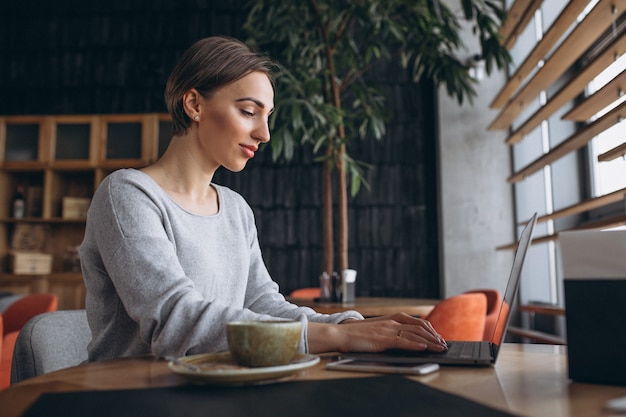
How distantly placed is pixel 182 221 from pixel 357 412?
2.60ft

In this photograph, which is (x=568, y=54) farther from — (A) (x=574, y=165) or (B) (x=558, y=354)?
(B) (x=558, y=354)

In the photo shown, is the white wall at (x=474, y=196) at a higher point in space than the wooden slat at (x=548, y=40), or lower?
lower

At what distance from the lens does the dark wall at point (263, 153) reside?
5383 millimetres

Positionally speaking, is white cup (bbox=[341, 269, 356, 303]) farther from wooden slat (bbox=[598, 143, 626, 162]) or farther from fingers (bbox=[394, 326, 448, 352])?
fingers (bbox=[394, 326, 448, 352])

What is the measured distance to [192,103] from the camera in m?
1.39

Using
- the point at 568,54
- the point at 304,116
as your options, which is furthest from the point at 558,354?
the point at 304,116

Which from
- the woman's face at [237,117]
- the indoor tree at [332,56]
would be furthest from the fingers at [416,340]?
the indoor tree at [332,56]

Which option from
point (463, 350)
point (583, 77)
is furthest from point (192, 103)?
point (583, 77)

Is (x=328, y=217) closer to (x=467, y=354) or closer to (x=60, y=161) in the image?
(x=467, y=354)

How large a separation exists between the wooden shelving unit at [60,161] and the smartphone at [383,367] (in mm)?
4769

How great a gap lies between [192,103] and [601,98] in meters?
1.63

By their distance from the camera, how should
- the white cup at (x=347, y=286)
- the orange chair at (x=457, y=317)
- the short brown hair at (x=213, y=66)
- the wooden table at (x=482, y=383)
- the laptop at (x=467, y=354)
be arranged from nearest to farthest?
the wooden table at (x=482, y=383), the laptop at (x=467, y=354), the short brown hair at (x=213, y=66), the orange chair at (x=457, y=317), the white cup at (x=347, y=286)

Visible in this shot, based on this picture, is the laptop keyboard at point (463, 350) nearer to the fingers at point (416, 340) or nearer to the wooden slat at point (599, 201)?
the fingers at point (416, 340)

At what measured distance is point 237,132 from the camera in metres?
1.35
